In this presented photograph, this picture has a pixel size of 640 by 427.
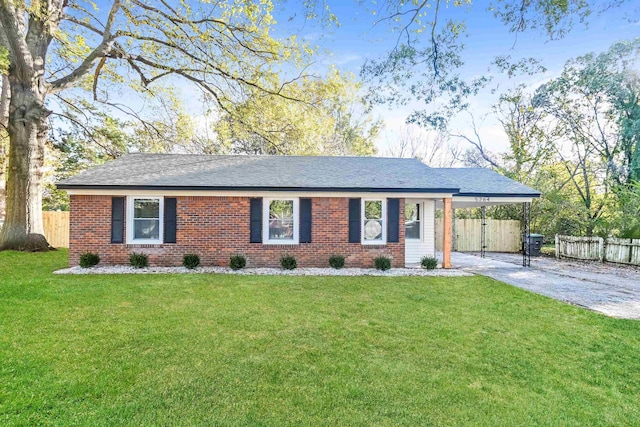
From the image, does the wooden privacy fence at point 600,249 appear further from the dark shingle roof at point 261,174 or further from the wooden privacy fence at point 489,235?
the dark shingle roof at point 261,174

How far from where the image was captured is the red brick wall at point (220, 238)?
1030 cm

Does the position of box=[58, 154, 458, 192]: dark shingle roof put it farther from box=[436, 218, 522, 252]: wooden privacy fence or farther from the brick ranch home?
box=[436, 218, 522, 252]: wooden privacy fence

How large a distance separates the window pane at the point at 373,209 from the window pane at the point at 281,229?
2.67 metres

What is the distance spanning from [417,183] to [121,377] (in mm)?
9606

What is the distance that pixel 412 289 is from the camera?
7887 mm

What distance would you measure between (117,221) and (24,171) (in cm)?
533

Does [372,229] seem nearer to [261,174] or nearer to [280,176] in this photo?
[280,176]

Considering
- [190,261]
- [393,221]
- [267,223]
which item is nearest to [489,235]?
[393,221]

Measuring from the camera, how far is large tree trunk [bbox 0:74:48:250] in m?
12.1

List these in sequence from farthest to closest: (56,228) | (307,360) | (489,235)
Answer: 1. (489,235)
2. (56,228)
3. (307,360)

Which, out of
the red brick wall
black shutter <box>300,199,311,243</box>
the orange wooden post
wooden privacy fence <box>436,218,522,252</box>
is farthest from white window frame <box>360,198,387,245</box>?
wooden privacy fence <box>436,218,522,252</box>

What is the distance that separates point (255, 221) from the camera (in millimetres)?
10727

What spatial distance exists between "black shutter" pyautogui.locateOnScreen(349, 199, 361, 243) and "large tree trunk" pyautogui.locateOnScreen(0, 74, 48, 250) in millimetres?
11781

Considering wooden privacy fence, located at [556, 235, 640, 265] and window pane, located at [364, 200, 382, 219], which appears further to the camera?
wooden privacy fence, located at [556, 235, 640, 265]
